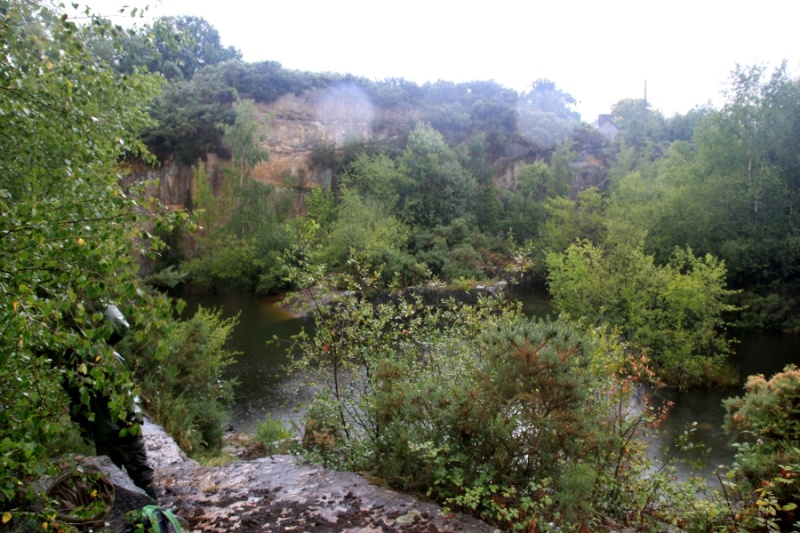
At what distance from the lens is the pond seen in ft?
36.4

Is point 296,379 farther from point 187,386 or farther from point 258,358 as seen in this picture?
point 187,386

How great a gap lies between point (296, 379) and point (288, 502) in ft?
33.4

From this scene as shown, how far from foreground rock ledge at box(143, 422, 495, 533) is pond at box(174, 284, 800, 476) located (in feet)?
5.65

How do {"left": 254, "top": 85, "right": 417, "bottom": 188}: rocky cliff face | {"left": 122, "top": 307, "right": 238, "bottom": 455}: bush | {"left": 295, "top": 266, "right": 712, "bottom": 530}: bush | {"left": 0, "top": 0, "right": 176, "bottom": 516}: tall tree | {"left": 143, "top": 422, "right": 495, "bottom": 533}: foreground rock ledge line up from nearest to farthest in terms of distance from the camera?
{"left": 0, "top": 0, "right": 176, "bottom": 516}: tall tree
{"left": 143, "top": 422, "right": 495, "bottom": 533}: foreground rock ledge
{"left": 295, "top": 266, "right": 712, "bottom": 530}: bush
{"left": 122, "top": 307, "right": 238, "bottom": 455}: bush
{"left": 254, "top": 85, "right": 417, "bottom": 188}: rocky cliff face

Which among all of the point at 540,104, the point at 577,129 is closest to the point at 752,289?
the point at 577,129

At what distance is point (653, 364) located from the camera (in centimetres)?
1516

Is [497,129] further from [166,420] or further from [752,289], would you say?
[166,420]

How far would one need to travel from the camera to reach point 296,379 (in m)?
14.1

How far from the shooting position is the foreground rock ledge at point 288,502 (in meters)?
3.78

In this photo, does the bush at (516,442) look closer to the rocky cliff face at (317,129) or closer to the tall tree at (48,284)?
the tall tree at (48,284)

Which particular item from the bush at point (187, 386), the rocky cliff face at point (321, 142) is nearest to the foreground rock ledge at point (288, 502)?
the bush at point (187, 386)

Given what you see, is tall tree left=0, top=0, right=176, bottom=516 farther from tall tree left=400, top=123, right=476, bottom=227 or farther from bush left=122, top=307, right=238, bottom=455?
tall tree left=400, top=123, right=476, bottom=227

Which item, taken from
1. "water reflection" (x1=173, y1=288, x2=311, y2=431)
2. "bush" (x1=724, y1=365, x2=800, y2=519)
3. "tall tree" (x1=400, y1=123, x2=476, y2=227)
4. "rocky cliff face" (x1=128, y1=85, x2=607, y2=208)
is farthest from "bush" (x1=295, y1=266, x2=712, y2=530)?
"rocky cliff face" (x1=128, y1=85, x2=607, y2=208)

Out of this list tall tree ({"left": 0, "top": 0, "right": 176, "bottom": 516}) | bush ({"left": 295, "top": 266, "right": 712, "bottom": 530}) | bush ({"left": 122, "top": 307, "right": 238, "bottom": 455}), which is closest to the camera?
tall tree ({"left": 0, "top": 0, "right": 176, "bottom": 516})
